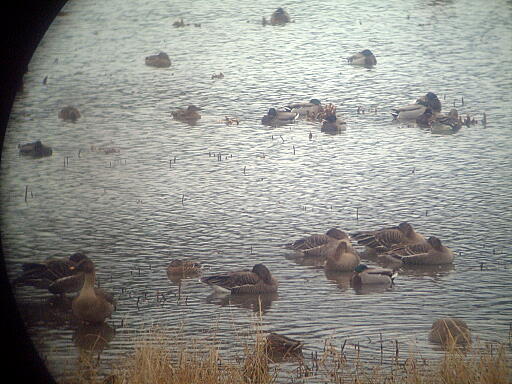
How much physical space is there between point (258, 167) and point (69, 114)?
468 centimetres

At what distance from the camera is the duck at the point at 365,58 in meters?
→ 18.8

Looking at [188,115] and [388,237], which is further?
[188,115]

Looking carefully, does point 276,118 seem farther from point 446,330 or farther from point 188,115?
point 446,330

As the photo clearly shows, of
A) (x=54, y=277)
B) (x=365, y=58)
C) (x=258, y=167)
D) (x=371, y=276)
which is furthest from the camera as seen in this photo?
(x=365, y=58)

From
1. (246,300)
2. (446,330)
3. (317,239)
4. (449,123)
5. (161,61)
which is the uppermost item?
(161,61)

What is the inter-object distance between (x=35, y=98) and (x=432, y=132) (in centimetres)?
820

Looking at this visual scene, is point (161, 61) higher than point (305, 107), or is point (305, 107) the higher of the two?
point (161, 61)

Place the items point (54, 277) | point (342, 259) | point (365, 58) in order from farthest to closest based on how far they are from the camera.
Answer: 1. point (365, 58)
2. point (342, 259)
3. point (54, 277)

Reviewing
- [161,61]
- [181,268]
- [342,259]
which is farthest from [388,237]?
[161,61]

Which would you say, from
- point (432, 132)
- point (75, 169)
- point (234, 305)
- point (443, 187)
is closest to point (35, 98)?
point (75, 169)

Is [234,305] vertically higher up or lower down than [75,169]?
lower down

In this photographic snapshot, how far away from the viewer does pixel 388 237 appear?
32.4 ft

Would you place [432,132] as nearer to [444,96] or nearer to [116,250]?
[444,96]

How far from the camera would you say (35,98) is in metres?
17.5
